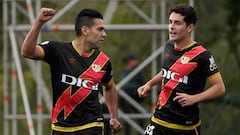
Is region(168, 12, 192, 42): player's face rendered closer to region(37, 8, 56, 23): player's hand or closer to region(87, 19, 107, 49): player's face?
region(87, 19, 107, 49): player's face

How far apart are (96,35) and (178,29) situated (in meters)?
0.89

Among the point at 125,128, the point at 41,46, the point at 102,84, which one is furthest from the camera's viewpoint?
the point at 125,128

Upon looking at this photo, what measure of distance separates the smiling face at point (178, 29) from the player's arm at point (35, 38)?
4.76 feet

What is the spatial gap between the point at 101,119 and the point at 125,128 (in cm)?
784

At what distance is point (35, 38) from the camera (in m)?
10.9

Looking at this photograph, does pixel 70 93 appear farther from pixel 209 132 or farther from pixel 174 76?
pixel 209 132

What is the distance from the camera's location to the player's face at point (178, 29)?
38.6ft

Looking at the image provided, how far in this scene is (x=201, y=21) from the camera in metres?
23.2

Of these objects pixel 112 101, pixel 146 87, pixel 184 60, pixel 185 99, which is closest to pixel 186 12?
pixel 184 60

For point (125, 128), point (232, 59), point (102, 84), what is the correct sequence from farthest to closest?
point (232, 59), point (125, 128), point (102, 84)

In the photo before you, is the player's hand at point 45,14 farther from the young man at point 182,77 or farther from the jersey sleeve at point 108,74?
the young man at point 182,77

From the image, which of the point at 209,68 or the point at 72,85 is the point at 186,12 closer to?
the point at 209,68

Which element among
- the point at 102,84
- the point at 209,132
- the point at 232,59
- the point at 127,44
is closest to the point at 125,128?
the point at 209,132

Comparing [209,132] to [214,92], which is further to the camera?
[209,132]
